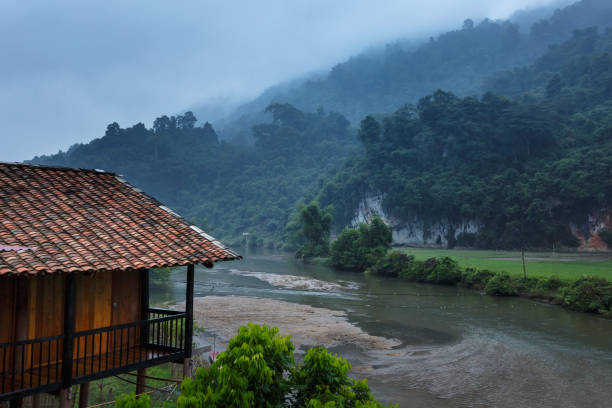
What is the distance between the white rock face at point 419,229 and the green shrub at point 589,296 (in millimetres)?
42834

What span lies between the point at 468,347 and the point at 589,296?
13.0 metres

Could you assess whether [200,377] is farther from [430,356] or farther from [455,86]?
[455,86]

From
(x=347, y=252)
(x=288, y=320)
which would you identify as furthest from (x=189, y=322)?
(x=347, y=252)

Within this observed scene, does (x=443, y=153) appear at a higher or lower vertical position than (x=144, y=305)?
higher

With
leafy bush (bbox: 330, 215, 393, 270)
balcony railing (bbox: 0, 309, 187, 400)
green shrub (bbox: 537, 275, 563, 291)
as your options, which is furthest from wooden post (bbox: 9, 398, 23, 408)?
leafy bush (bbox: 330, 215, 393, 270)

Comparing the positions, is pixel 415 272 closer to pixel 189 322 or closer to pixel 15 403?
pixel 189 322

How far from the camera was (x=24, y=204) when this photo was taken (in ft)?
30.3

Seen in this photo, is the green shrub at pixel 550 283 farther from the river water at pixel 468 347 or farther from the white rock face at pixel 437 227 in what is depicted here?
the white rock face at pixel 437 227

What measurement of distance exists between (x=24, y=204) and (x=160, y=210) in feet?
9.30

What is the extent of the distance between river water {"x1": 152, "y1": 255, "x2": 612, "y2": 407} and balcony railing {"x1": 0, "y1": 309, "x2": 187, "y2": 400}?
881 cm

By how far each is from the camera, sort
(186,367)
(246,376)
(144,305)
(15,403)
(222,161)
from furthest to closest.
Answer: (222,161)
(144,305)
(186,367)
(15,403)
(246,376)

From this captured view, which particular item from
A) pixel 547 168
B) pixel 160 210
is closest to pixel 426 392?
pixel 160 210

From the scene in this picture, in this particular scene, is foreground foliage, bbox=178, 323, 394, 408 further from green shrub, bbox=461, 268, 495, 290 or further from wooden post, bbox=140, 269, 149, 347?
green shrub, bbox=461, 268, 495, 290

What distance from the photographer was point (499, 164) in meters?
79.3
